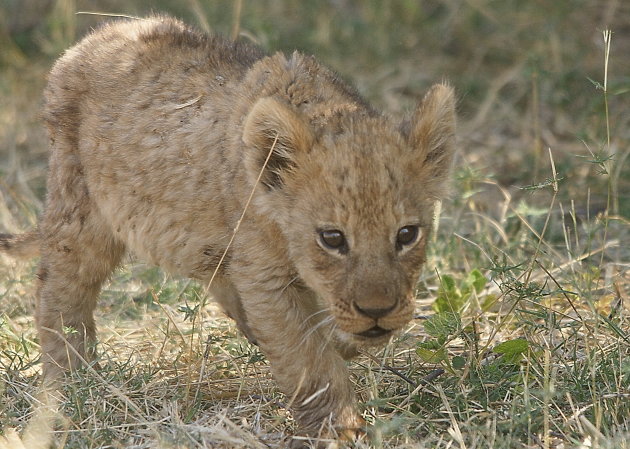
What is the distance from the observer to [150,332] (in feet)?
20.6

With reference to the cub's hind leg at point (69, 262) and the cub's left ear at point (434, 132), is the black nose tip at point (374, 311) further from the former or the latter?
the cub's hind leg at point (69, 262)

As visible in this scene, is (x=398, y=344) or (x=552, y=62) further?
(x=552, y=62)

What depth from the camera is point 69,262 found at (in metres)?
5.84

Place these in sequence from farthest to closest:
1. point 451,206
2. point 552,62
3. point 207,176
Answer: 1. point 552,62
2. point 451,206
3. point 207,176

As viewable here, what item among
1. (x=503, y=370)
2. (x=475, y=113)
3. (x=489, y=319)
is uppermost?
(x=503, y=370)

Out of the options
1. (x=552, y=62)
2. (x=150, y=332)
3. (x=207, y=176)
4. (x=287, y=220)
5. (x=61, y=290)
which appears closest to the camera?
(x=287, y=220)

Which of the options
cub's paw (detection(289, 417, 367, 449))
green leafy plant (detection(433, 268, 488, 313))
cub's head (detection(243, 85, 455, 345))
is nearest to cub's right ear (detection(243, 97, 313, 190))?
cub's head (detection(243, 85, 455, 345))

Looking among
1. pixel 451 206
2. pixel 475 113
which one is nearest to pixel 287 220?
pixel 451 206

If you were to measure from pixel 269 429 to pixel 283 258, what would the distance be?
882 millimetres

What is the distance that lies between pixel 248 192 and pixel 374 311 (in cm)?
96

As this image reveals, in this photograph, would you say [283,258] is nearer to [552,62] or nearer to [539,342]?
[539,342]

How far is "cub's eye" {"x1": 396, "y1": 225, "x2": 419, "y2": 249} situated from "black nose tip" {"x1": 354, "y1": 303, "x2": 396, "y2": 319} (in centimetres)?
31

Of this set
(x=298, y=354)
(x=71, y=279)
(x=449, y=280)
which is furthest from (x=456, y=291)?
(x=71, y=279)

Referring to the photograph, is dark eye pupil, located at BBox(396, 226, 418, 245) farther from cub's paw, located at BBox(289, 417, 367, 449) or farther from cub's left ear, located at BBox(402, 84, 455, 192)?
cub's paw, located at BBox(289, 417, 367, 449)
